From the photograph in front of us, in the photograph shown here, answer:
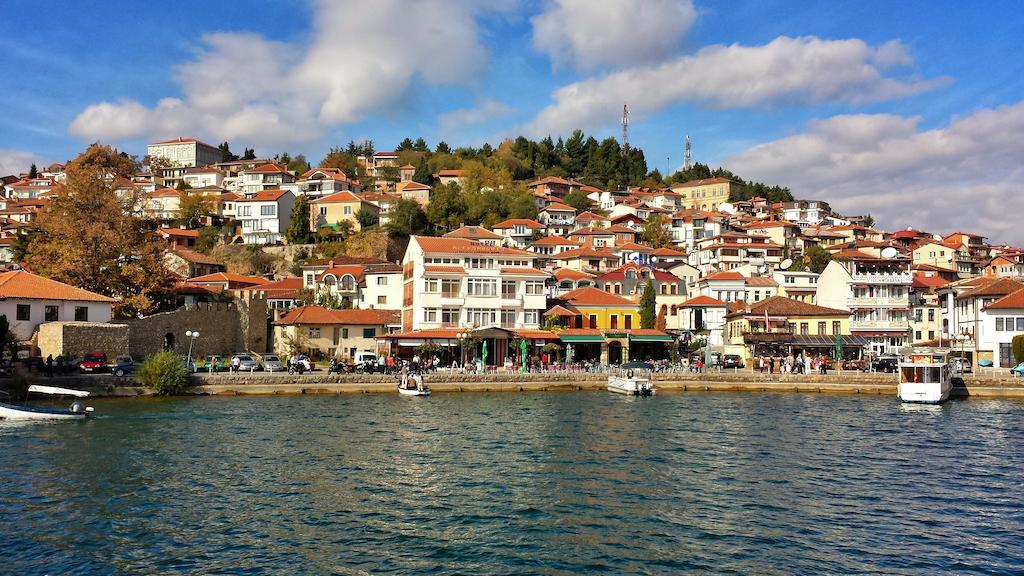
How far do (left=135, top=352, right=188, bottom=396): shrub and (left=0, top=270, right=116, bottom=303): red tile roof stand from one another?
310 inches

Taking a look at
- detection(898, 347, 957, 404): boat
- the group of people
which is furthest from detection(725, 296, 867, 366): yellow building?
detection(898, 347, 957, 404): boat

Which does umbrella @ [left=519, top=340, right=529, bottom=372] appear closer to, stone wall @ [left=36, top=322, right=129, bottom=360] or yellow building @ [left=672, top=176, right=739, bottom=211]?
stone wall @ [left=36, top=322, right=129, bottom=360]

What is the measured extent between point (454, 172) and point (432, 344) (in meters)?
68.5

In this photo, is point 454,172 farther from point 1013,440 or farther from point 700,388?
point 1013,440

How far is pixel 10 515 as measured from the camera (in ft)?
55.7

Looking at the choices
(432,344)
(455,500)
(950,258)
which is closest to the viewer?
(455,500)

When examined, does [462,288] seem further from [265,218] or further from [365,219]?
[265,218]

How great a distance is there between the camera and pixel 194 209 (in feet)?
294

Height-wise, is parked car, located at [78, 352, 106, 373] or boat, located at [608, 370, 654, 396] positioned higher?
parked car, located at [78, 352, 106, 373]

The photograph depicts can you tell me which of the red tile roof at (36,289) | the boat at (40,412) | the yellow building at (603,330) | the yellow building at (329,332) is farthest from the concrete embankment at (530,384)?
the yellow building at (329,332)

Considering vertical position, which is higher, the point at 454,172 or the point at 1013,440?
the point at 454,172

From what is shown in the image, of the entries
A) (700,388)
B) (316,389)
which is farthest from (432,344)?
(700,388)

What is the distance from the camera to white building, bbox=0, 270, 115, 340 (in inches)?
1591

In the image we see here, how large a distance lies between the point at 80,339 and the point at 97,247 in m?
11.0
